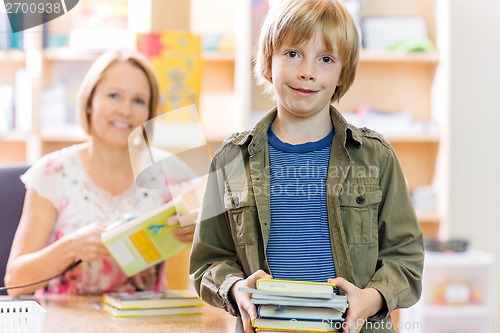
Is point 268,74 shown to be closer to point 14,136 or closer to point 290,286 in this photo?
point 290,286

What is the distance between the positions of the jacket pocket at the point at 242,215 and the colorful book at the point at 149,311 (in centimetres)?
34

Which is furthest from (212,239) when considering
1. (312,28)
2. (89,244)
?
(89,244)

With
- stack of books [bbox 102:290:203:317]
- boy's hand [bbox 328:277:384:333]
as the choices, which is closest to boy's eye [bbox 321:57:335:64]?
boy's hand [bbox 328:277:384:333]

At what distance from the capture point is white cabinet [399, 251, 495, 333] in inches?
135

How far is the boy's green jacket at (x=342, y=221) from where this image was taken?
1.33m

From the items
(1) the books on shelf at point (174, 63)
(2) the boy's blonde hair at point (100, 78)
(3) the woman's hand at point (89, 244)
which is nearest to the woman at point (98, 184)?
(2) the boy's blonde hair at point (100, 78)

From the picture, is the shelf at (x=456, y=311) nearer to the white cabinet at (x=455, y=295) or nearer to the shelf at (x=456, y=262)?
the white cabinet at (x=455, y=295)

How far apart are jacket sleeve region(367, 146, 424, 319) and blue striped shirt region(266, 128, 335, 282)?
0.10 m

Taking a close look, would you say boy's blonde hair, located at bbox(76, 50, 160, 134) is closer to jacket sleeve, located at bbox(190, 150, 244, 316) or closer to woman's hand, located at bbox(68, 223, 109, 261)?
woman's hand, located at bbox(68, 223, 109, 261)

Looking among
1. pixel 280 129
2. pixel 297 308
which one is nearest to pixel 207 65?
pixel 280 129

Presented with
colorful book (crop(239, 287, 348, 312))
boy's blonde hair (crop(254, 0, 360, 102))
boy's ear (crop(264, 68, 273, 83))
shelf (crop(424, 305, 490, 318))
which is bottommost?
shelf (crop(424, 305, 490, 318))

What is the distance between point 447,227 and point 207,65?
143cm

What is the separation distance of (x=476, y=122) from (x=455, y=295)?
0.98 metres

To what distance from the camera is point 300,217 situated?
135cm
